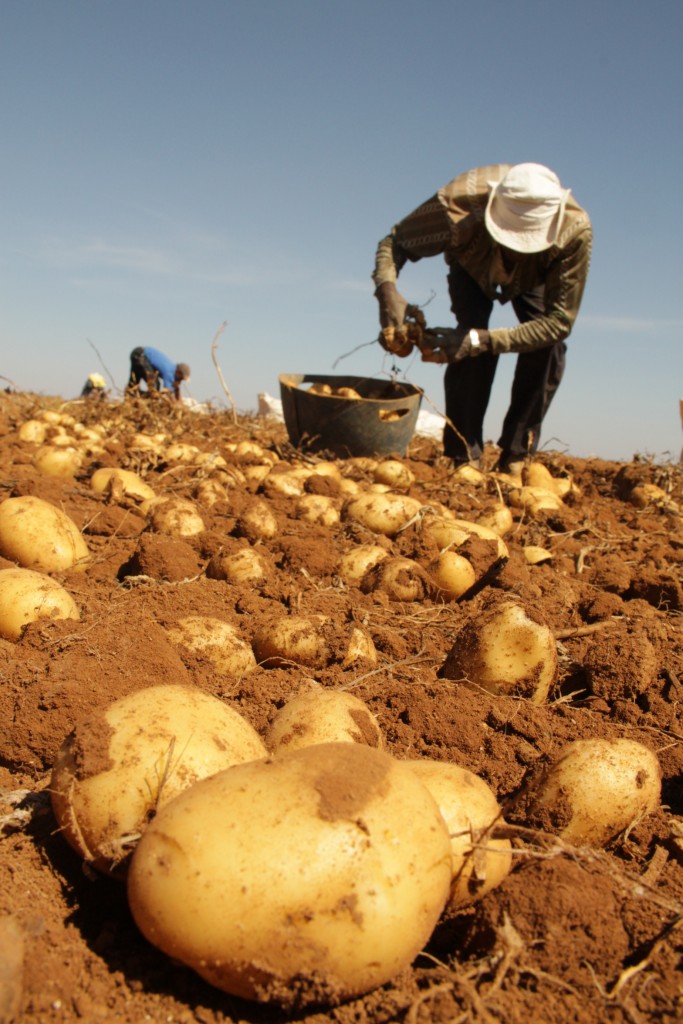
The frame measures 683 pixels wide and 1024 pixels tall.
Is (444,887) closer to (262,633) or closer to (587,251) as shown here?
(262,633)

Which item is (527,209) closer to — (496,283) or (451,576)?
(496,283)

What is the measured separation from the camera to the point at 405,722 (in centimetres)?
216

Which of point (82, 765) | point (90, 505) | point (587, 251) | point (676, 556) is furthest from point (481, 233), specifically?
point (82, 765)

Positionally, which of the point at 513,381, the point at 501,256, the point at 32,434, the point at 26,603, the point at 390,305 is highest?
the point at 501,256

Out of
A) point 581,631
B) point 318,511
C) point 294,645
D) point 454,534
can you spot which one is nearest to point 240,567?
point 294,645

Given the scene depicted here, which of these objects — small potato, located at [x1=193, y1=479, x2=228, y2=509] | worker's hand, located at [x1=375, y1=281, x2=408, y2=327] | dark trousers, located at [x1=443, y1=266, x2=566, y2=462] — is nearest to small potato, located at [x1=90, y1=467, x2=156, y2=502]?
small potato, located at [x1=193, y1=479, x2=228, y2=509]

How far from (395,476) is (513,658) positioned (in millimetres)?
2639

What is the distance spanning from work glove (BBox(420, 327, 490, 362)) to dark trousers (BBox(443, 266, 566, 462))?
0.36 m

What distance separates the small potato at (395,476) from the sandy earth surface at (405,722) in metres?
0.64

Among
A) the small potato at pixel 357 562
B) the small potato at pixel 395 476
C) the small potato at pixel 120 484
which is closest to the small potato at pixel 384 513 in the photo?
the small potato at pixel 357 562

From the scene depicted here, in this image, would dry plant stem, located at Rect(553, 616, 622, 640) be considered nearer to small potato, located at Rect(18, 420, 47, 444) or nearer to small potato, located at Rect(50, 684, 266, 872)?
small potato, located at Rect(50, 684, 266, 872)

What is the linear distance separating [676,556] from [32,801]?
3293 millimetres

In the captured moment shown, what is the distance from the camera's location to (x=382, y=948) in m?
1.28

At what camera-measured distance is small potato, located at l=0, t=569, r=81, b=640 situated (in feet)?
8.17
